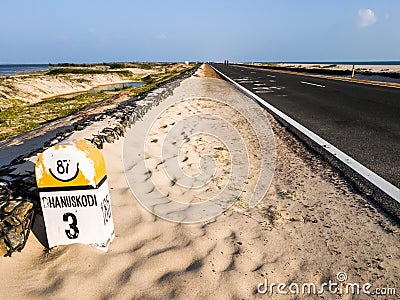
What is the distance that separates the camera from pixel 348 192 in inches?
138

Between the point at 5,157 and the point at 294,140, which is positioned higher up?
the point at 294,140

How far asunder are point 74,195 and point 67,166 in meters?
0.26

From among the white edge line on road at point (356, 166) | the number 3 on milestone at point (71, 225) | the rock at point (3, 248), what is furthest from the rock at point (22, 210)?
the white edge line on road at point (356, 166)

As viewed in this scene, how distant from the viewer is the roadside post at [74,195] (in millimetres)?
2305

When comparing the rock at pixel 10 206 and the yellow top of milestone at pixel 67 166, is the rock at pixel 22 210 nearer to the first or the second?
the rock at pixel 10 206

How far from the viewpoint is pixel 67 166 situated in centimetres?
230

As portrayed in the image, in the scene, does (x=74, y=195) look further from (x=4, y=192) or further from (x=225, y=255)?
(x=225, y=255)

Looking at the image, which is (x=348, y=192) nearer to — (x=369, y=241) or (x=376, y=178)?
(x=376, y=178)

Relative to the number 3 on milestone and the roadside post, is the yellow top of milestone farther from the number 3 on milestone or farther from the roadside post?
the number 3 on milestone

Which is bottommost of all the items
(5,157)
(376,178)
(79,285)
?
(5,157)

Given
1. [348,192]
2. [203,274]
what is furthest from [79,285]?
[348,192]

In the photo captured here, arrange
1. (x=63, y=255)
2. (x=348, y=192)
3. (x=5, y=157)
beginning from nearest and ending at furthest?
(x=63, y=255)
(x=348, y=192)
(x=5, y=157)

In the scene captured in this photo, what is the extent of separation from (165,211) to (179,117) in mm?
5083

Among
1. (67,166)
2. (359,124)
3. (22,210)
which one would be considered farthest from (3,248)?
(359,124)
